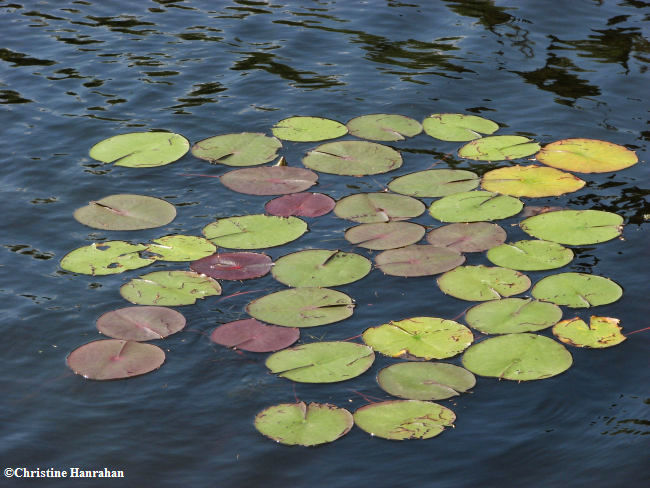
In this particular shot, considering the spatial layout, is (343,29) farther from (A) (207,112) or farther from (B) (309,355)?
(B) (309,355)

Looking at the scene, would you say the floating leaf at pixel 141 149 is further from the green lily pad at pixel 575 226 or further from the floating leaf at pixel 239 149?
the green lily pad at pixel 575 226

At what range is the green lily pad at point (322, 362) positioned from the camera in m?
5.08

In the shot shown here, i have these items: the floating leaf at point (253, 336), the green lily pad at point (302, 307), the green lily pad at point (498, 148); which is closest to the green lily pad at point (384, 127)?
the green lily pad at point (498, 148)

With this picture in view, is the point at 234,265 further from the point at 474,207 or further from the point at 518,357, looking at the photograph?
the point at 518,357

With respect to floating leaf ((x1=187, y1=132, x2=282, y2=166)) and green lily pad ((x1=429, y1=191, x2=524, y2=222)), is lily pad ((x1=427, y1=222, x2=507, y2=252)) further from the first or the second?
floating leaf ((x1=187, y1=132, x2=282, y2=166))

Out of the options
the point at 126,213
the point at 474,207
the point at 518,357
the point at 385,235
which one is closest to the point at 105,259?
the point at 126,213

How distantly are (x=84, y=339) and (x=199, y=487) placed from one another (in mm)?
1525

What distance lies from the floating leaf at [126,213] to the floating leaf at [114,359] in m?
1.45

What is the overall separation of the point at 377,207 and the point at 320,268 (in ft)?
3.13

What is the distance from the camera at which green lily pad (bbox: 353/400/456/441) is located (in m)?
4.67

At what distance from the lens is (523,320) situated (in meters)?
Answer: 5.50

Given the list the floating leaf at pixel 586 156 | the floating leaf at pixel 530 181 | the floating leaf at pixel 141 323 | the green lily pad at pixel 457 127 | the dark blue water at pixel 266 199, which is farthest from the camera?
the green lily pad at pixel 457 127

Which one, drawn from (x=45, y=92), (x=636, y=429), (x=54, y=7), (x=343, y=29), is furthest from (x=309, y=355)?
(x=54, y=7)

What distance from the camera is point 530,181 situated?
23.1 feet
